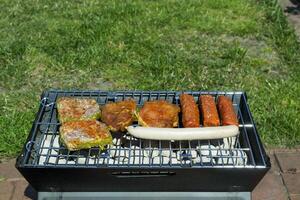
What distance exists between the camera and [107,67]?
4902 millimetres

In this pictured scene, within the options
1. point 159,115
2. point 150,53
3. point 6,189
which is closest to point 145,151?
point 159,115

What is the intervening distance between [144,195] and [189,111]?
21.6 inches

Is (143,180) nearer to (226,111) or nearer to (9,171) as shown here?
(226,111)

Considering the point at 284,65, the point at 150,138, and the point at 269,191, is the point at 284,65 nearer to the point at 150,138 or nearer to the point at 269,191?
the point at 269,191

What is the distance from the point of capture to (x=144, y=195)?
8.05 feet

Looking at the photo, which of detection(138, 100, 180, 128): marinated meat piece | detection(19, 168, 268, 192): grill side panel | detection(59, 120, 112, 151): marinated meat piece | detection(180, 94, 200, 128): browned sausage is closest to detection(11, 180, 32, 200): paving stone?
detection(19, 168, 268, 192): grill side panel

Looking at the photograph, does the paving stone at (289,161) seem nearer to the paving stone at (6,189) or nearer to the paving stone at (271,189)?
the paving stone at (271,189)

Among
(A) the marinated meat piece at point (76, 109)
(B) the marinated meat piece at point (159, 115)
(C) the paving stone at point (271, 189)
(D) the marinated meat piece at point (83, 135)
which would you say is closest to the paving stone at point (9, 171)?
(A) the marinated meat piece at point (76, 109)

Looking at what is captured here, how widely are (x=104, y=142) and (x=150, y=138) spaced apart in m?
0.25

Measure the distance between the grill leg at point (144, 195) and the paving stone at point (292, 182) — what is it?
1042 millimetres

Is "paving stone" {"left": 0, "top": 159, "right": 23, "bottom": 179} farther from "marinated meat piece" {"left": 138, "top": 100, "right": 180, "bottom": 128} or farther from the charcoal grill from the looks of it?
"marinated meat piece" {"left": 138, "top": 100, "right": 180, "bottom": 128}

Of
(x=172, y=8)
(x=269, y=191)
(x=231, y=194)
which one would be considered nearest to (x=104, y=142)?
(x=231, y=194)

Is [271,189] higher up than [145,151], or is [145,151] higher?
[271,189]

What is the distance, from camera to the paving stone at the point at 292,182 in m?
3.33
